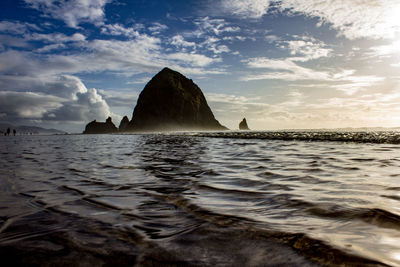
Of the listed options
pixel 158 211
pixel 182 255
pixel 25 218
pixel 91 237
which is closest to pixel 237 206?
pixel 158 211

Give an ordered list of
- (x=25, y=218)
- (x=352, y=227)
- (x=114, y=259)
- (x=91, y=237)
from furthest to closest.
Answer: (x=25, y=218), (x=352, y=227), (x=91, y=237), (x=114, y=259)

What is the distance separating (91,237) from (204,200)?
2022 mm

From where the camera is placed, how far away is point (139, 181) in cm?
613

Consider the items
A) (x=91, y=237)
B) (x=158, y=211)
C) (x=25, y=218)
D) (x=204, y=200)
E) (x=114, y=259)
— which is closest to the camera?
(x=114, y=259)

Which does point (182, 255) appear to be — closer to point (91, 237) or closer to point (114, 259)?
point (114, 259)

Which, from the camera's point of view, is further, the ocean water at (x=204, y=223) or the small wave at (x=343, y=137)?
the small wave at (x=343, y=137)

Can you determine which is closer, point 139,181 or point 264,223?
Result: point 264,223

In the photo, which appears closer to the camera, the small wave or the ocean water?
the ocean water

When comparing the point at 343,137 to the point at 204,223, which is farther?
the point at 343,137

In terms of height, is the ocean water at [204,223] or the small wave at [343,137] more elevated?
the small wave at [343,137]

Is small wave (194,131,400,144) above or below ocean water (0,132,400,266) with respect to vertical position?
above

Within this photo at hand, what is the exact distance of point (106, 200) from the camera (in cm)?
432

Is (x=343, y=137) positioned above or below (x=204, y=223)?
above

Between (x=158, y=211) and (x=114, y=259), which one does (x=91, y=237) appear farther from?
(x=158, y=211)
